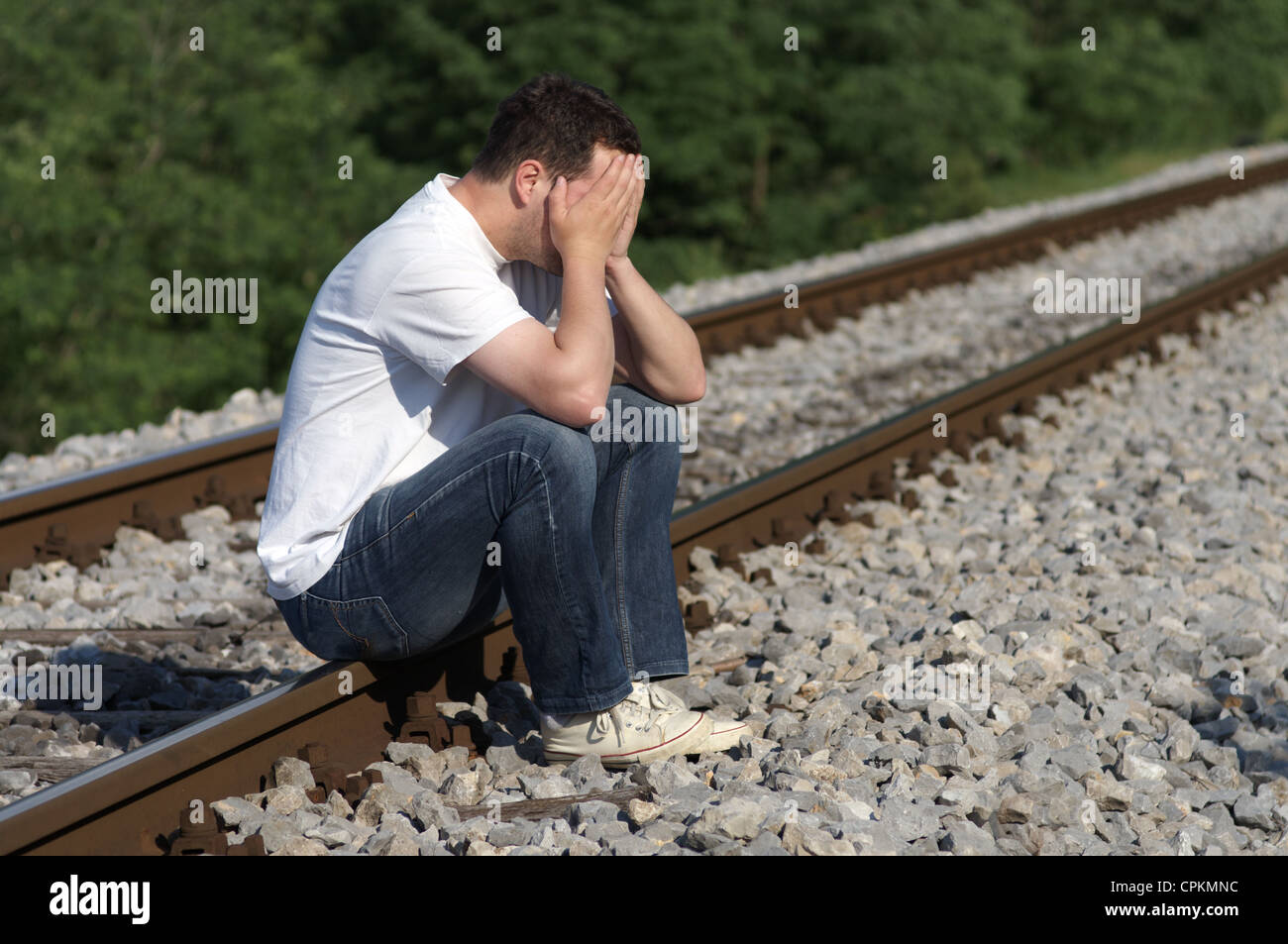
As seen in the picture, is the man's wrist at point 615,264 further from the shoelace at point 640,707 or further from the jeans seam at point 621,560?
the shoelace at point 640,707

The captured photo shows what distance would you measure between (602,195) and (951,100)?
918 inches

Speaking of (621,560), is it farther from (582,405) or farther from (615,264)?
(615,264)

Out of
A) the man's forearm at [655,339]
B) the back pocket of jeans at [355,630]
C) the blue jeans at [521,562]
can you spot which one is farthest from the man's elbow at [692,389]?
the back pocket of jeans at [355,630]

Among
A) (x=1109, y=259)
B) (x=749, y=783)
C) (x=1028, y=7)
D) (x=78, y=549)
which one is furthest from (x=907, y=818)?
(x=1028, y=7)

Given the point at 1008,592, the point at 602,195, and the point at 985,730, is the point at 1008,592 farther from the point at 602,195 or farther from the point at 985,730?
the point at 602,195

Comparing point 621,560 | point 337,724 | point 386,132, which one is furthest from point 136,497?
point 386,132

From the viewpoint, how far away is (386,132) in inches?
974

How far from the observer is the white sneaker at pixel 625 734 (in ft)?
10.2

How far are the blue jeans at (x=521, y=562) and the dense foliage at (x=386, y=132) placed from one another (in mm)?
12080

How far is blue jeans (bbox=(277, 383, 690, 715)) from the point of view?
2.97 m

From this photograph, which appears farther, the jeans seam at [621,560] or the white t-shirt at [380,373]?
the jeans seam at [621,560]

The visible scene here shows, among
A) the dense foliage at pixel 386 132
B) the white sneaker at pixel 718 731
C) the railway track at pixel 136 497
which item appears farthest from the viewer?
the dense foliage at pixel 386 132

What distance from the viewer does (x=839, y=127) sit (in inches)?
946

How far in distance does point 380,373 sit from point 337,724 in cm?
83
